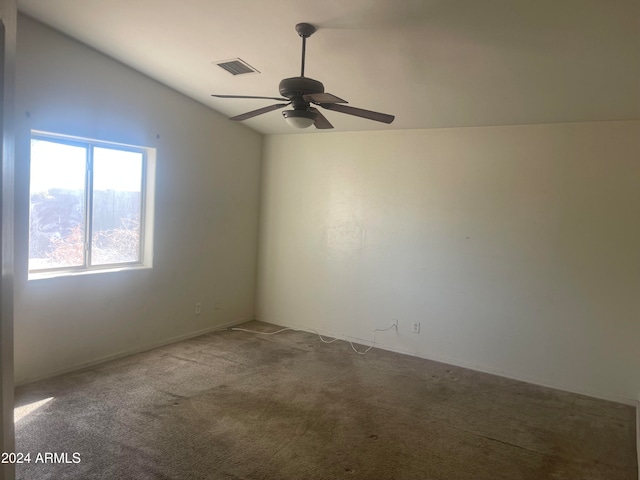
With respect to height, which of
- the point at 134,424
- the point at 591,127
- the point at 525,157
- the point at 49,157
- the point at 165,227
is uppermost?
the point at 591,127

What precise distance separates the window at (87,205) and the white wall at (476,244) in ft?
5.91

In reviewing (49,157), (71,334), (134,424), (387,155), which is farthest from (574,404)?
(49,157)

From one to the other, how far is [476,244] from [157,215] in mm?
3339

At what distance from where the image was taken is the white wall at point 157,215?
321cm

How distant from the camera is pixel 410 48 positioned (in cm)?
281

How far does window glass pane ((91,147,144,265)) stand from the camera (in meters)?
3.78

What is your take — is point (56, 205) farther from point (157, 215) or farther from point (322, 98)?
point (322, 98)

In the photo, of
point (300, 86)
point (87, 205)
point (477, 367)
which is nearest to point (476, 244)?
point (477, 367)

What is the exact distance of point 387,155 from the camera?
4.55 metres

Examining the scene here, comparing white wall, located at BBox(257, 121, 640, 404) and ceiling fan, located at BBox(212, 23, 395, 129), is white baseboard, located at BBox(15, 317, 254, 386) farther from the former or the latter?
ceiling fan, located at BBox(212, 23, 395, 129)

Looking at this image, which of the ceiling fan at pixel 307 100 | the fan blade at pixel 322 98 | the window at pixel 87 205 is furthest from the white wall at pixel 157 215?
the fan blade at pixel 322 98

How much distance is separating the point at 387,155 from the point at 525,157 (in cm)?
141

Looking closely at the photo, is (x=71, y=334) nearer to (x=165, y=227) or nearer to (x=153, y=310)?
(x=153, y=310)

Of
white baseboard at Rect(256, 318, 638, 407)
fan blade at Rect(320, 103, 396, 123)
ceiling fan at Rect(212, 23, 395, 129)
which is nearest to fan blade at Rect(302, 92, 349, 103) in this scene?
ceiling fan at Rect(212, 23, 395, 129)
